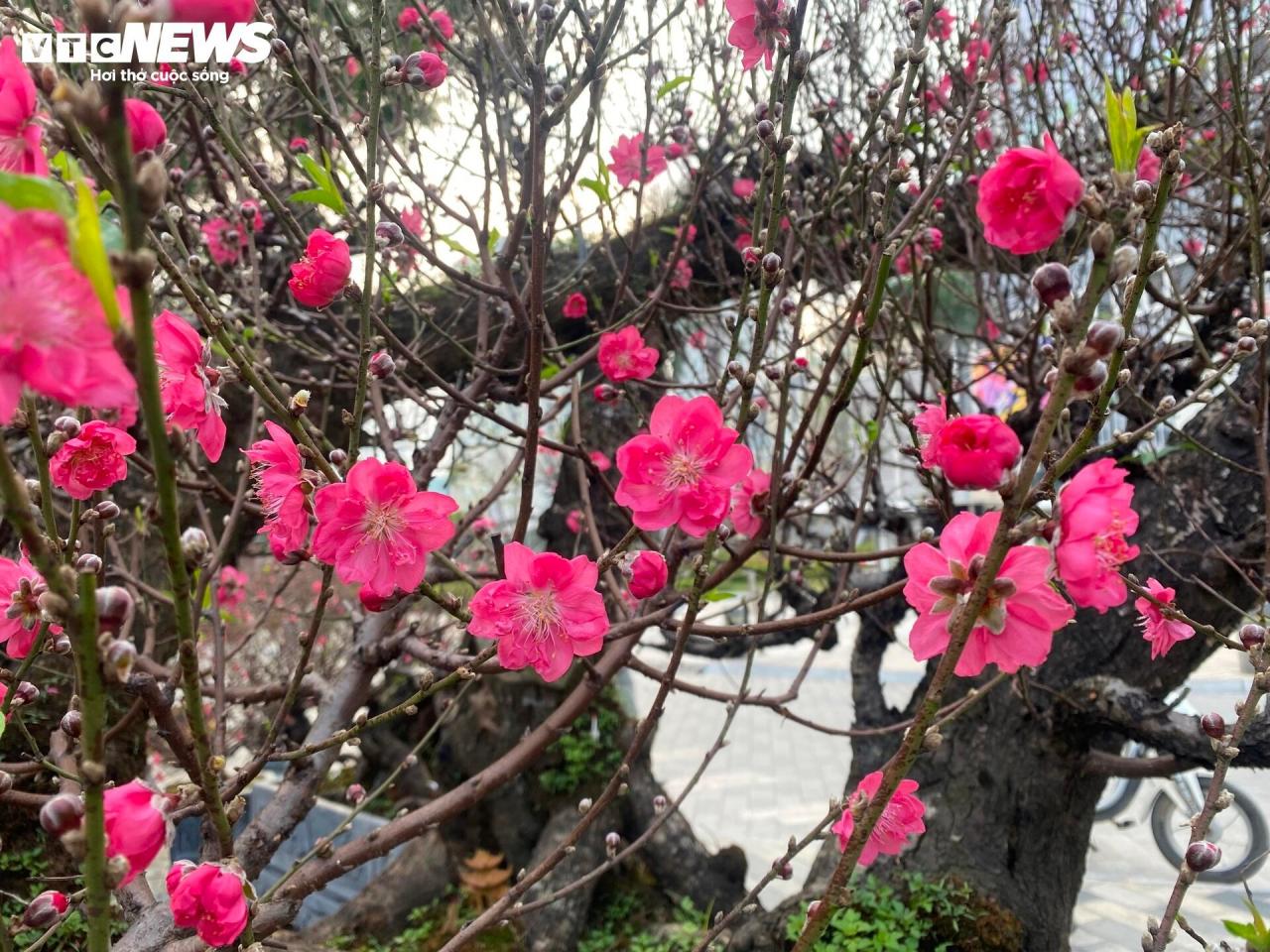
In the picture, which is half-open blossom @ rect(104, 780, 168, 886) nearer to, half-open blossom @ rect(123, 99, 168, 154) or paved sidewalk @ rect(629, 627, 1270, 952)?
half-open blossom @ rect(123, 99, 168, 154)

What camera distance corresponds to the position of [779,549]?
4.92 feet

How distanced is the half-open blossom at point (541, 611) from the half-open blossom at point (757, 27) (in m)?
0.81

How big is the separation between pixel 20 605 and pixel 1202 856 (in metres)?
1.33

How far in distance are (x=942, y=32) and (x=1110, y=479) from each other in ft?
8.95

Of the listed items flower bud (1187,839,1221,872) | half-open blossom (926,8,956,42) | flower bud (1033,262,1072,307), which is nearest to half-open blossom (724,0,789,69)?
flower bud (1033,262,1072,307)

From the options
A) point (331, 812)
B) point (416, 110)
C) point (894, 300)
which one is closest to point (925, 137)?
point (894, 300)

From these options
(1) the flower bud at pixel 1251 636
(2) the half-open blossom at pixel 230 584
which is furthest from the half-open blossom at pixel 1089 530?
(2) the half-open blossom at pixel 230 584

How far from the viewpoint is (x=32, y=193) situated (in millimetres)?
430

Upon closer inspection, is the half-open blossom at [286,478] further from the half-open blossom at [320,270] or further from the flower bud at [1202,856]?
the flower bud at [1202,856]

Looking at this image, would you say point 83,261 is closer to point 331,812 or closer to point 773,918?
point 773,918

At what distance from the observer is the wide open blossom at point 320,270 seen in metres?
1.23

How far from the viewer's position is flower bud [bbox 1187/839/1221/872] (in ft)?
3.04

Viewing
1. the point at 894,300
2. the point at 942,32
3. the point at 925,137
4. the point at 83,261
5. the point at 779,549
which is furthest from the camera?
the point at 942,32

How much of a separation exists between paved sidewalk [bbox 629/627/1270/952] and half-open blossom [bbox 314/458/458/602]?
2881mm
